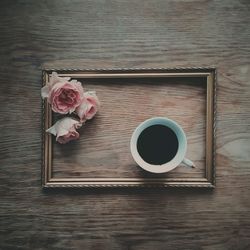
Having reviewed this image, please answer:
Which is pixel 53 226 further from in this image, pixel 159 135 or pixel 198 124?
pixel 198 124

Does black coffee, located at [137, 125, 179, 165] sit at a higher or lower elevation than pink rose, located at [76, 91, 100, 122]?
lower

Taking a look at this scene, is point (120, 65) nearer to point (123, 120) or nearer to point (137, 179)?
point (123, 120)

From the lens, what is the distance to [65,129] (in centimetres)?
95

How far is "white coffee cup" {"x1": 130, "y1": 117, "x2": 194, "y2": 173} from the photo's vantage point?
92 centimetres

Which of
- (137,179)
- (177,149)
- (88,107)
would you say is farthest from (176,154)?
(88,107)

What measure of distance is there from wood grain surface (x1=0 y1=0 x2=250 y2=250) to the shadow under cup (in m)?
0.10

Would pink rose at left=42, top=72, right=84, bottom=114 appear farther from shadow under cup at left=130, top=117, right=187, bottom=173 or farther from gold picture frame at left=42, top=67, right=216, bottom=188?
shadow under cup at left=130, top=117, right=187, bottom=173

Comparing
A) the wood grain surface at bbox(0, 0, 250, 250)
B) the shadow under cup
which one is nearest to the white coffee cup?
the shadow under cup

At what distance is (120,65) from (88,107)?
0.16 meters

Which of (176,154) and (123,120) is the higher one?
(123,120)

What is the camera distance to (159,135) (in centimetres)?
95

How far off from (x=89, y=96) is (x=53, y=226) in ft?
1.29

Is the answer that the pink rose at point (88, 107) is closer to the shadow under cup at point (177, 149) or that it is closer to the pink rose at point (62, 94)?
the pink rose at point (62, 94)

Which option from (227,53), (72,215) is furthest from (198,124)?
(72,215)
